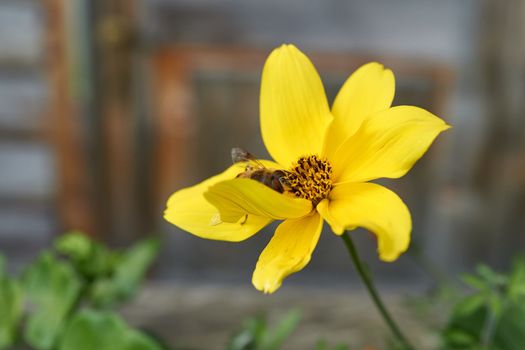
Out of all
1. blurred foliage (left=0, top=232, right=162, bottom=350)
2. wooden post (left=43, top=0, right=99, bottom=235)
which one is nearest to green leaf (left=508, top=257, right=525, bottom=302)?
blurred foliage (left=0, top=232, right=162, bottom=350)

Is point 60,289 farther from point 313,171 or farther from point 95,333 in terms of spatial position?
point 313,171

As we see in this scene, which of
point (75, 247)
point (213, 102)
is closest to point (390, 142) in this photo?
point (75, 247)

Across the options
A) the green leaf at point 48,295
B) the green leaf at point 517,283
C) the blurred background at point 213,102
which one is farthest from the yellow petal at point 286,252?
the blurred background at point 213,102

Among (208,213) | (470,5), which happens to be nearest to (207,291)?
(208,213)

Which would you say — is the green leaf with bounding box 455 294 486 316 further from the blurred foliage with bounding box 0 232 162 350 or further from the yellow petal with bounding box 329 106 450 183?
the blurred foliage with bounding box 0 232 162 350

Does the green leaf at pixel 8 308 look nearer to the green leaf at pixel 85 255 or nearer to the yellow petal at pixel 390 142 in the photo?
the green leaf at pixel 85 255

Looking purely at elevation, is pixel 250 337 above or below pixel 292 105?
below
